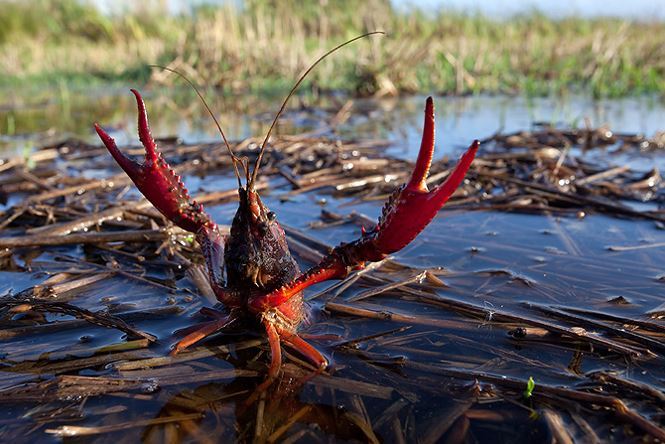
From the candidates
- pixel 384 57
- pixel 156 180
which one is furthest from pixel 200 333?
pixel 384 57

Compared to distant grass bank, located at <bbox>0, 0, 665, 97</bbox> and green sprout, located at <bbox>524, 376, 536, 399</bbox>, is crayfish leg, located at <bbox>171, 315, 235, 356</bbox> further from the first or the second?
distant grass bank, located at <bbox>0, 0, 665, 97</bbox>

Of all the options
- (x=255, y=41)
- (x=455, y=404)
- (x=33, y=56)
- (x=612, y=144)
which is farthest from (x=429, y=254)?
(x=33, y=56)

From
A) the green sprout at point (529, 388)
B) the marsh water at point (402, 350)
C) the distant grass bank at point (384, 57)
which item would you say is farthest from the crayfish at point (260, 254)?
the distant grass bank at point (384, 57)

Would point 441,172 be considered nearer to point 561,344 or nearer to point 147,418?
point 561,344

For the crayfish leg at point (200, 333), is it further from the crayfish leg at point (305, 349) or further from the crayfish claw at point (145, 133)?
the crayfish claw at point (145, 133)

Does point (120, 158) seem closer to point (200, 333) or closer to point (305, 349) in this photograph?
point (200, 333)

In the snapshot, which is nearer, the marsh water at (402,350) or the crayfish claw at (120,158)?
the marsh water at (402,350)

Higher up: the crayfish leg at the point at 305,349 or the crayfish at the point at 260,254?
the crayfish at the point at 260,254
